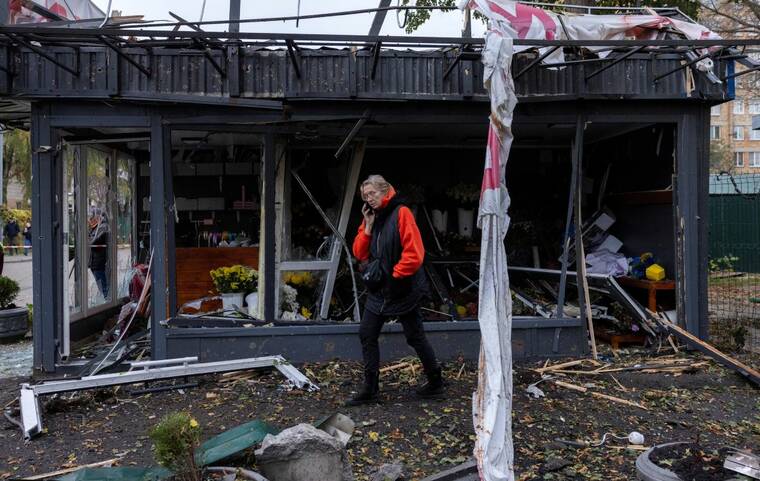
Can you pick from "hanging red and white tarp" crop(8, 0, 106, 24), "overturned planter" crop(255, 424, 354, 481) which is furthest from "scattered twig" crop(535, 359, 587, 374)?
"hanging red and white tarp" crop(8, 0, 106, 24)

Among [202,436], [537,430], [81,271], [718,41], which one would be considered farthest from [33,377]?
[718,41]

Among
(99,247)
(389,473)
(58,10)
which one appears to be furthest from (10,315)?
(389,473)

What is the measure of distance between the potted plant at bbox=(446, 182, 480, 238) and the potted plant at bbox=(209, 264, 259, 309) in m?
3.35

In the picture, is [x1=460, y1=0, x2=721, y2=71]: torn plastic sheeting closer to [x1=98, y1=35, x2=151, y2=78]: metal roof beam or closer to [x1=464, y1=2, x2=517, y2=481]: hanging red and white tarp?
[x1=464, y1=2, x2=517, y2=481]: hanging red and white tarp

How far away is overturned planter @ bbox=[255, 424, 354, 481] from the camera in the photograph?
368cm

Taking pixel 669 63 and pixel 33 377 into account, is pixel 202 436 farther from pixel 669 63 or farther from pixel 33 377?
pixel 669 63

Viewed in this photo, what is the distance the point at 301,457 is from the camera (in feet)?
12.1

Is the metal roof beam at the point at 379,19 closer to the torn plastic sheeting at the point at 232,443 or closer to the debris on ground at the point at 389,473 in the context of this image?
the torn plastic sheeting at the point at 232,443

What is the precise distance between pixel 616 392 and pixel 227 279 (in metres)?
4.36

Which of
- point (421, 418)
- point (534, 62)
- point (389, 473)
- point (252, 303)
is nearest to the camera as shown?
point (389, 473)

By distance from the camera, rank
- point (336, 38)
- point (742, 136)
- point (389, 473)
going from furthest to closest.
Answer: point (742, 136) → point (336, 38) → point (389, 473)

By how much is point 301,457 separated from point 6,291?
6.98m

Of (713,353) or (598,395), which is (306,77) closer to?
(598,395)

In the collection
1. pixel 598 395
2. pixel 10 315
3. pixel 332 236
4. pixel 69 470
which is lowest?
pixel 69 470
